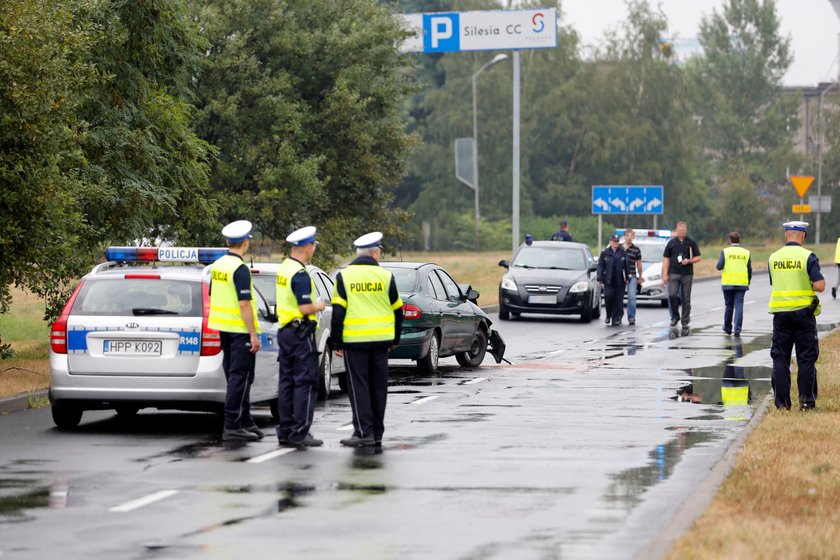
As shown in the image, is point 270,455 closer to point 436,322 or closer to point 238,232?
point 238,232

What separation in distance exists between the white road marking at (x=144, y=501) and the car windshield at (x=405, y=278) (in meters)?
10.3

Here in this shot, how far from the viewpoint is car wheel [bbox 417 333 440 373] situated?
20500 mm

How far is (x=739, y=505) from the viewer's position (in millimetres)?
9438

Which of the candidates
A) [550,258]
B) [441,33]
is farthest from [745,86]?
[550,258]

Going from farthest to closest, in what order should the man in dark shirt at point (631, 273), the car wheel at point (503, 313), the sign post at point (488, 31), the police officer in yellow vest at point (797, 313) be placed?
the sign post at point (488, 31) → the car wheel at point (503, 313) → the man in dark shirt at point (631, 273) → the police officer in yellow vest at point (797, 313)

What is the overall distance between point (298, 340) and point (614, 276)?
62.4 ft

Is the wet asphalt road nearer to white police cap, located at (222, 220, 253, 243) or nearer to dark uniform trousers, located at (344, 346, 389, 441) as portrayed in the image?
dark uniform trousers, located at (344, 346, 389, 441)

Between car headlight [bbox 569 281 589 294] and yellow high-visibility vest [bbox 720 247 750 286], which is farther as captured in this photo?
car headlight [bbox 569 281 589 294]

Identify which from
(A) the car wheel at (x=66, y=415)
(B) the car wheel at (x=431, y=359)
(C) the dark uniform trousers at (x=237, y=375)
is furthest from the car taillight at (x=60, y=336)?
(B) the car wheel at (x=431, y=359)

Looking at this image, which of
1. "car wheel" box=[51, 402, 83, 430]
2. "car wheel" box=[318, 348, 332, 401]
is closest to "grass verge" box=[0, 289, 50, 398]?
"car wheel" box=[51, 402, 83, 430]

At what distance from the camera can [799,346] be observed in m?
15.0

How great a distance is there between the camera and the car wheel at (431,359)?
20.5 metres

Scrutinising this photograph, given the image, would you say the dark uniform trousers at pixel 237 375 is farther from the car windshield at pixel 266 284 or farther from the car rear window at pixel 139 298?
the car windshield at pixel 266 284

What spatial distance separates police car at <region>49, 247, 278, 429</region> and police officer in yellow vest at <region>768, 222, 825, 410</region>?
5.07m
